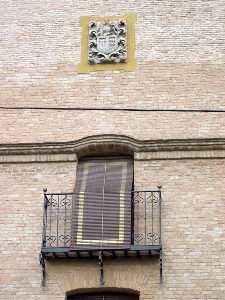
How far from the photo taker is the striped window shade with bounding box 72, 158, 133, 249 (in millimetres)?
16219

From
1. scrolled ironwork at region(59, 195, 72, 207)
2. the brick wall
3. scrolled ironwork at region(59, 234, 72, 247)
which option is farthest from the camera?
scrolled ironwork at region(59, 195, 72, 207)

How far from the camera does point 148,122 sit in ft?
57.9

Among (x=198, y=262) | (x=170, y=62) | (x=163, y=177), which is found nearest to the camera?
(x=198, y=262)

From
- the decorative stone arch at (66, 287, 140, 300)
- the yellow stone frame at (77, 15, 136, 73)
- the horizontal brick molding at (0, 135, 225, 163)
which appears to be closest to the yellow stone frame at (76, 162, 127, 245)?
the horizontal brick molding at (0, 135, 225, 163)

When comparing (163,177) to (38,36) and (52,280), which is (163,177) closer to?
(52,280)

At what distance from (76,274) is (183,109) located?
13.6ft

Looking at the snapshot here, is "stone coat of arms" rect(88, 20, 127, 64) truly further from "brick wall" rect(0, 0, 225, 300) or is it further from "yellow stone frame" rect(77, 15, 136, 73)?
"brick wall" rect(0, 0, 225, 300)

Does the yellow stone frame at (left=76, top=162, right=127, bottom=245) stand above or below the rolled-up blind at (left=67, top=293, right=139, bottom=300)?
above

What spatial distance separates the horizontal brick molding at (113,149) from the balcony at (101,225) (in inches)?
36.0

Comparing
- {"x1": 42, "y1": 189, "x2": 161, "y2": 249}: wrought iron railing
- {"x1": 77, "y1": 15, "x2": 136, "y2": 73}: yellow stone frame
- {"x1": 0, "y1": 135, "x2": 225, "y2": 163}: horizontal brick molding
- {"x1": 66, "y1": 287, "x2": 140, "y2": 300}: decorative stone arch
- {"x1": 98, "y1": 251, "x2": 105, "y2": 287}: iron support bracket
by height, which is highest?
{"x1": 77, "y1": 15, "x2": 136, "y2": 73}: yellow stone frame

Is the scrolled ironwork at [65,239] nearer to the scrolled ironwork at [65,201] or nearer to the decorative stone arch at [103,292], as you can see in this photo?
the scrolled ironwork at [65,201]

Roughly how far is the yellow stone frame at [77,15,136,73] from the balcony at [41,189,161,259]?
3.03m

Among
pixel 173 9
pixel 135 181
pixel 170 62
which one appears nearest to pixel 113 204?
pixel 135 181

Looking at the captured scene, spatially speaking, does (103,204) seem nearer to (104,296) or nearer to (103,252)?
(103,252)
